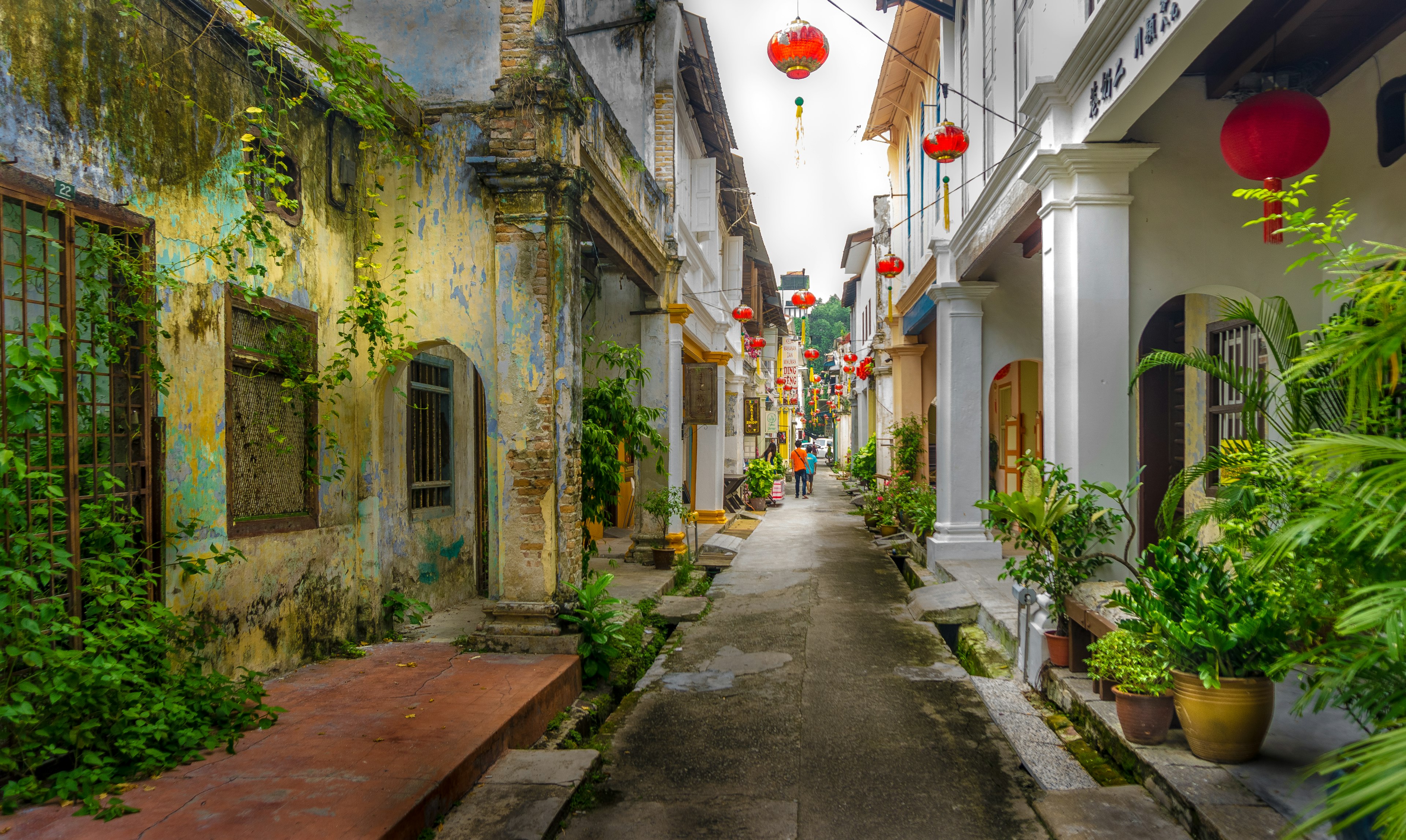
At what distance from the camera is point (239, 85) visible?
504 centimetres

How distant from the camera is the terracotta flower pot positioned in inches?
162

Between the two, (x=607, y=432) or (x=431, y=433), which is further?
(x=431, y=433)

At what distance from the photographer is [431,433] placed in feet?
25.4

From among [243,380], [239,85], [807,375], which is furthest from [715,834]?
[807,375]

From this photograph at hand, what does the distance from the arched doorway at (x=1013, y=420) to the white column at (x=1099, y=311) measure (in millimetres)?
6117

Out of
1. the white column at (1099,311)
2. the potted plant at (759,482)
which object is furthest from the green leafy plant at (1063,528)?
the potted plant at (759,482)

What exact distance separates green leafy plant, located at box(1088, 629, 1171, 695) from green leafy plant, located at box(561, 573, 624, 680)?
3.33 m

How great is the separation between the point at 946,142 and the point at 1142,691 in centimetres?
515

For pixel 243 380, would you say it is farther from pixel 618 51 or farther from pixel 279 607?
pixel 618 51

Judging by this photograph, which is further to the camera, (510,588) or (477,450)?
(477,450)

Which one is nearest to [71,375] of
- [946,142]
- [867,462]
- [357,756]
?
[357,756]

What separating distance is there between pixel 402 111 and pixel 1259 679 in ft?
21.1

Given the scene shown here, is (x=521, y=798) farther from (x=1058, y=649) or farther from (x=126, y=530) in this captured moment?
(x=1058, y=649)

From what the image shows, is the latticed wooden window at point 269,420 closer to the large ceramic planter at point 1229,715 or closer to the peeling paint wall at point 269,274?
the peeling paint wall at point 269,274
